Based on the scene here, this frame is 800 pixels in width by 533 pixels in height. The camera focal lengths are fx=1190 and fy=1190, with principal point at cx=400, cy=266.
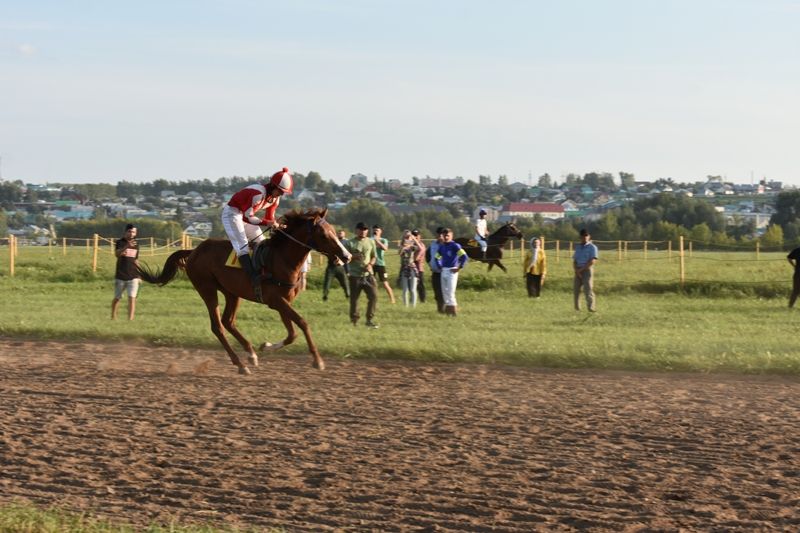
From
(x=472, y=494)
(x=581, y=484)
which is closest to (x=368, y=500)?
(x=472, y=494)

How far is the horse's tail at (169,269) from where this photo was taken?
53.4ft

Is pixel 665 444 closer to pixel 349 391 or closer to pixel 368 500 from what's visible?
pixel 368 500

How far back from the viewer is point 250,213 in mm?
14602

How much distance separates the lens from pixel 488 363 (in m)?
15.3

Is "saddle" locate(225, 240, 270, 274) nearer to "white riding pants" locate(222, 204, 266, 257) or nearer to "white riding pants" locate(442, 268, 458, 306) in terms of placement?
"white riding pants" locate(222, 204, 266, 257)

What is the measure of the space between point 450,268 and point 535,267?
5789 mm

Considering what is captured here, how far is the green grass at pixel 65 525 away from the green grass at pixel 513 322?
29.0ft

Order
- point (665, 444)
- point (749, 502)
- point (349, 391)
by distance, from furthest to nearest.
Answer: point (349, 391) → point (665, 444) → point (749, 502)

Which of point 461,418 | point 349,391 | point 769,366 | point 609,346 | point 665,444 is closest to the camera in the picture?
point 665,444

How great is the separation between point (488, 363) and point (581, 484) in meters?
7.36

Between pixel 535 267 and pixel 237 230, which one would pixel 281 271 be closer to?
pixel 237 230

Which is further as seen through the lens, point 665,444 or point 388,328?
point 388,328

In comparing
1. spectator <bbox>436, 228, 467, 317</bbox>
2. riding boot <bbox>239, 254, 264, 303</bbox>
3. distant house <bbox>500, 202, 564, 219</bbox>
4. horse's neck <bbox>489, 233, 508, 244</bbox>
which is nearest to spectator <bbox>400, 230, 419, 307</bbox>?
spectator <bbox>436, 228, 467, 317</bbox>

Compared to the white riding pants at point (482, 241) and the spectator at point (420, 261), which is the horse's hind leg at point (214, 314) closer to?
the spectator at point (420, 261)
